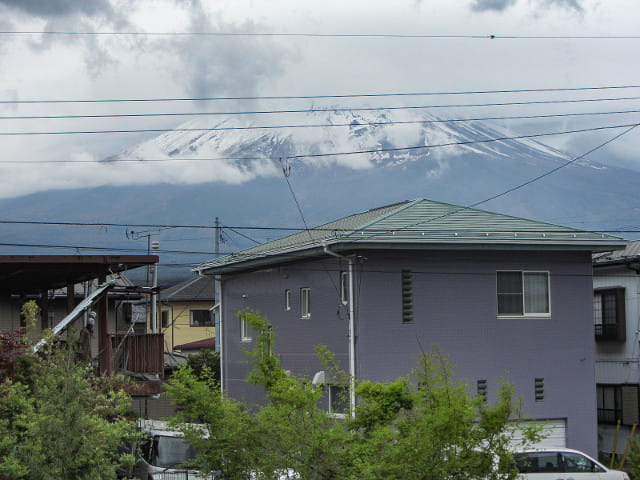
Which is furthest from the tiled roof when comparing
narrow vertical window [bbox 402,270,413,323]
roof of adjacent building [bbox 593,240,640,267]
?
narrow vertical window [bbox 402,270,413,323]

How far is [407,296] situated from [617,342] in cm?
948

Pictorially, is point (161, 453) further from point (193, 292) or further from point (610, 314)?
point (193, 292)

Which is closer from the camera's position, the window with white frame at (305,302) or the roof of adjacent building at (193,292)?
the window with white frame at (305,302)

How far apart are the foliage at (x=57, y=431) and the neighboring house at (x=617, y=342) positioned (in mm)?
19374

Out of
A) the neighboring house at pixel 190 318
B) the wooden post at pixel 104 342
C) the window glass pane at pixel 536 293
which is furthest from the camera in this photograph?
the neighboring house at pixel 190 318

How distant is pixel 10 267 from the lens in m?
19.5

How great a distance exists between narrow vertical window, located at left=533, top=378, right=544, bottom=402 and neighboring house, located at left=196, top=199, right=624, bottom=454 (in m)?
0.03

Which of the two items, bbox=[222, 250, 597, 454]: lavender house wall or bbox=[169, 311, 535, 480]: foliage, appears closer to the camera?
bbox=[169, 311, 535, 480]: foliage

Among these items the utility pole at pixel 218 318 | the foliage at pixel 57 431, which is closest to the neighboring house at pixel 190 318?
the utility pole at pixel 218 318

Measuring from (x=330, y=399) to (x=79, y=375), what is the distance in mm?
11788

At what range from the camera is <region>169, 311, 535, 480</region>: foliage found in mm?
11711

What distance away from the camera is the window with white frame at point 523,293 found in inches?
956

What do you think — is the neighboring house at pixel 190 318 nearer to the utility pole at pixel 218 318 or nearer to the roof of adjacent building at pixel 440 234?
the utility pole at pixel 218 318

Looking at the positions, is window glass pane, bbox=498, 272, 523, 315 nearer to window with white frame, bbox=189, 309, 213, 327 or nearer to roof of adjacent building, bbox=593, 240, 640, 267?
roof of adjacent building, bbox=593, 240, 640, 267
